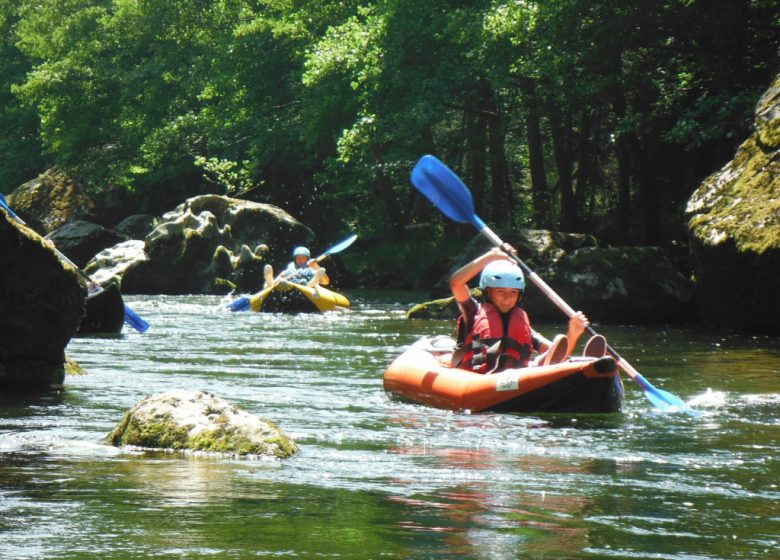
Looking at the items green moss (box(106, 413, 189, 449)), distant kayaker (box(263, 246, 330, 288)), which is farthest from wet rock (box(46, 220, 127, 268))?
green moss (box(106, 413, 189, 449))

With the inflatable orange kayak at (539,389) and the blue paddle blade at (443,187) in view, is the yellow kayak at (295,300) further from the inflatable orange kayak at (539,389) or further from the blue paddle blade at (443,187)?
the inflatable orange kayak at (539,389)

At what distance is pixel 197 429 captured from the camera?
239 inches

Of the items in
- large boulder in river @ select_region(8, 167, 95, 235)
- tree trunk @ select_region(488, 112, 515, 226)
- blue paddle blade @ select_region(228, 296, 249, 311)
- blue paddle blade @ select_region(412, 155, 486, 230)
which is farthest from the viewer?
large boulder in river @ select_region(8, 167, 95, 235)

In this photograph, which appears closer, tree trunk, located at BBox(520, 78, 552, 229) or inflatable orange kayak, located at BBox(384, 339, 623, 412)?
Result: inflatable orange kayak, located at BBox(384, 339, 623, 412)

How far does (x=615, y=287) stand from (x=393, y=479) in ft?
35.1

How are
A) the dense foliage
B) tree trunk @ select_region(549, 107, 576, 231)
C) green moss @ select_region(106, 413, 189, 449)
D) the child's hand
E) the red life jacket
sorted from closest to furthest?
green moss @ select_region(106, 413, 189, 449) → the child's hand → the red life jacket → the dense foliage → tree trunk @ select_region(549, 107, 576, 231)

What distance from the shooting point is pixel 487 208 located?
26.9 meters

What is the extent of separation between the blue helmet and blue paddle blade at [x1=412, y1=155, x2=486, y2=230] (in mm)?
2264

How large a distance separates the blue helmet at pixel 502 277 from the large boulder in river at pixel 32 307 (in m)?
2.84

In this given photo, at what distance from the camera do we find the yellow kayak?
18.0 m

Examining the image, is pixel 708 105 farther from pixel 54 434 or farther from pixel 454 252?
pixel 54 434

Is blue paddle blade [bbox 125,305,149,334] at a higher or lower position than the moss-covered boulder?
higher

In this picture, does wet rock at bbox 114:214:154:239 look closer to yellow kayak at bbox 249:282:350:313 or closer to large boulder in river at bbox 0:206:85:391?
yellow kayak at bbox 249:282:350:313

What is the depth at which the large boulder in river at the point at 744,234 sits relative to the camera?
1316 centimetres
